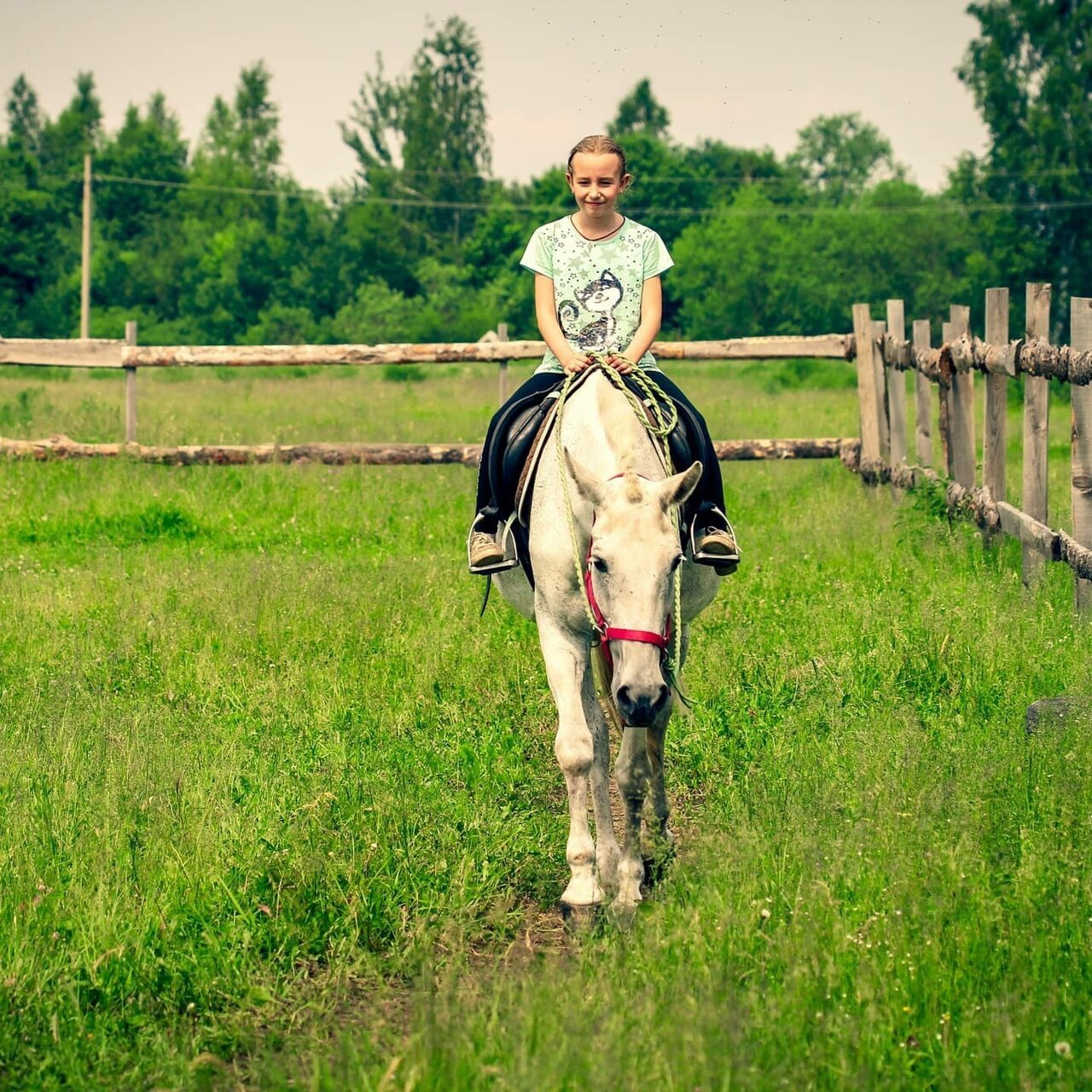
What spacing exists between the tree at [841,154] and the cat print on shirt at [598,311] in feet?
369

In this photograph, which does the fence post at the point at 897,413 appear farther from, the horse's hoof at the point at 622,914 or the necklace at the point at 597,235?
the horse's hoof at the point at 622,914

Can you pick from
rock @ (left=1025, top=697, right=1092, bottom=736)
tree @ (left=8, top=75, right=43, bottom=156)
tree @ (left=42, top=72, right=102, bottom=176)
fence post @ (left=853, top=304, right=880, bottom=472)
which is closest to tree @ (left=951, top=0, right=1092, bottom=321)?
fence post @ (left=853, top=304, right=880, bottom=472)

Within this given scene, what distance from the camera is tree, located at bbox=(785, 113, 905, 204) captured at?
115 m

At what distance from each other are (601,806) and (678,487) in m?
1.36

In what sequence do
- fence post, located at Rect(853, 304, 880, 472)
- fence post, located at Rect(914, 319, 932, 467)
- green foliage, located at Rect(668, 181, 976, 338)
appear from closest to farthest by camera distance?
fence post, located at Rect(914, 319, 932, 467), fence post, located at Rect(853, 304, 880, 472), green foliage, located at Rect(668, 181, 976, 338)

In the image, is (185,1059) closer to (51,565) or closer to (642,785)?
(642,785)

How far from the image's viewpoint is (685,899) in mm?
4793

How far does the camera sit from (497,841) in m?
5.56

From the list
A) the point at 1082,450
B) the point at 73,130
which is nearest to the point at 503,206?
the point at 73,130

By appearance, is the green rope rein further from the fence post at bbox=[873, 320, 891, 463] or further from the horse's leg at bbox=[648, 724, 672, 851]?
the fence post at bbox=[873, 320, 891, 463]

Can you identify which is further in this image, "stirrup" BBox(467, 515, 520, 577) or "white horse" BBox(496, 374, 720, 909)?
"stirrup" BBox(467, 515, 520, 577)

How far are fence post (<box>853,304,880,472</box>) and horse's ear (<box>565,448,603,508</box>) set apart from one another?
1049 centimetres

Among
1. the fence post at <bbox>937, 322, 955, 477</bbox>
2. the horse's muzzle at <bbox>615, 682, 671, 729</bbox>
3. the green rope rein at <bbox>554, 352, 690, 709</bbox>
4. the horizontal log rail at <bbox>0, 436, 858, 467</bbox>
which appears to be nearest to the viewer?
the horse's muzzle at <bbox>615, 682, 671, 729</bbox>

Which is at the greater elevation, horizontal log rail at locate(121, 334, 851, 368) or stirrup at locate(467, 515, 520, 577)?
horizontal log rail at locate(121, 334, 851, 368)
